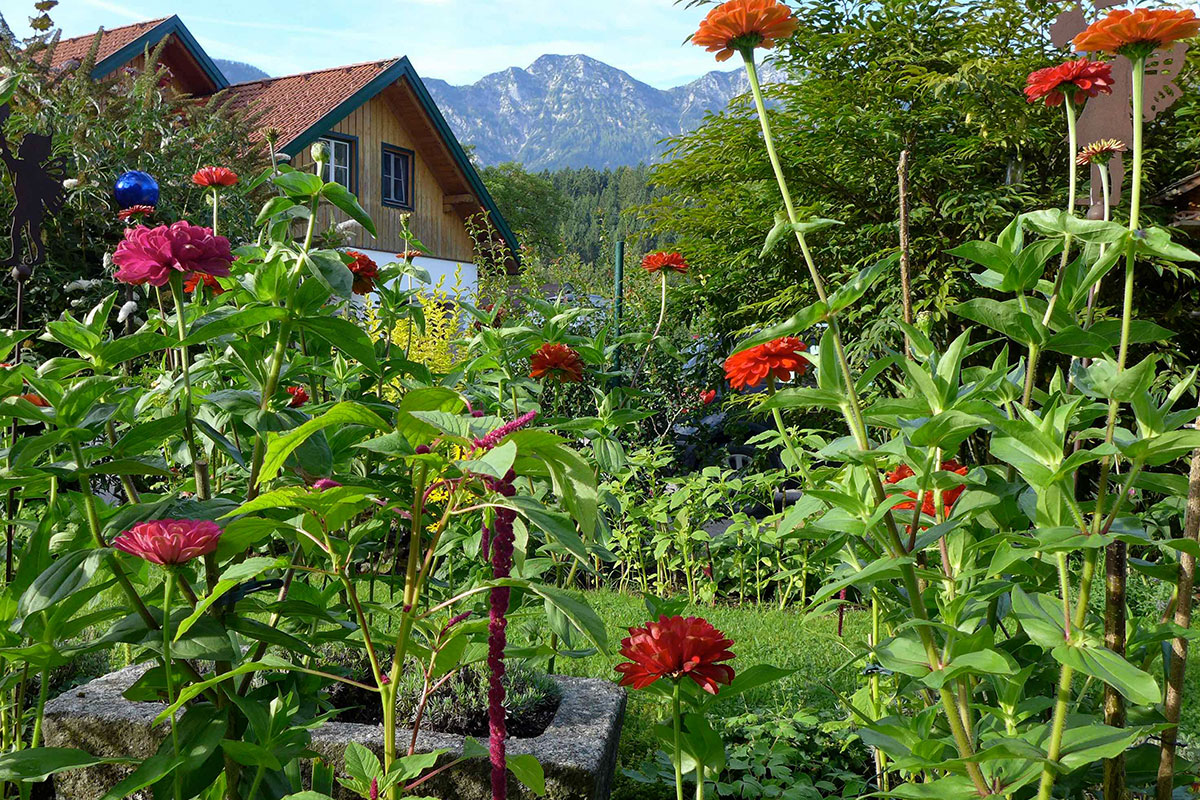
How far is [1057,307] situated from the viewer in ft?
3.83

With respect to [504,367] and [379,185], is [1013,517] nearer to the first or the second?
[504,367]

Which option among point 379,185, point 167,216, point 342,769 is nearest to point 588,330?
point 167,216

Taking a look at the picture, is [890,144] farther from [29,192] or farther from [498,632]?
[498,632]

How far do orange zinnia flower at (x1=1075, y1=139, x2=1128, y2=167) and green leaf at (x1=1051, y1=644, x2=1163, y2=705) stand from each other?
0.83 metres

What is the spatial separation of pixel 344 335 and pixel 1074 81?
4.05 ft

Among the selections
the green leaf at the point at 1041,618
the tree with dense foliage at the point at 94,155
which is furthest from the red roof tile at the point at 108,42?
the green leaf at the point at 1041,618

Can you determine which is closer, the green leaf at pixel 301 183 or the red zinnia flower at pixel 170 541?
the red zinnia flower at pixel 170 541

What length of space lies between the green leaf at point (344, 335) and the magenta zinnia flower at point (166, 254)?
0.18 metres

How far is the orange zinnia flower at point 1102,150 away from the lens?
4.67 ft

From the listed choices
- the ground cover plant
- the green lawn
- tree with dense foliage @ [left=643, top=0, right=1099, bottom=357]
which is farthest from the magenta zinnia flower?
tree with dense foliage @ [left=643, top=0, right=1099, bottom=357]

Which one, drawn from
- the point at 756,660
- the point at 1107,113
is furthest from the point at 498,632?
the point at 756,660

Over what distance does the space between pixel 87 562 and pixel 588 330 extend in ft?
16.4

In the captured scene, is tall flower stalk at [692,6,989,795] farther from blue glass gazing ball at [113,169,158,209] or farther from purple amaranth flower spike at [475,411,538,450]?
blue glass gazing ball at [113,169,158,209]

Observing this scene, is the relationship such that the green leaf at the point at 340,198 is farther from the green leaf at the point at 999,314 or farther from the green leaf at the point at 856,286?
the green leaf at the point at 999,314
